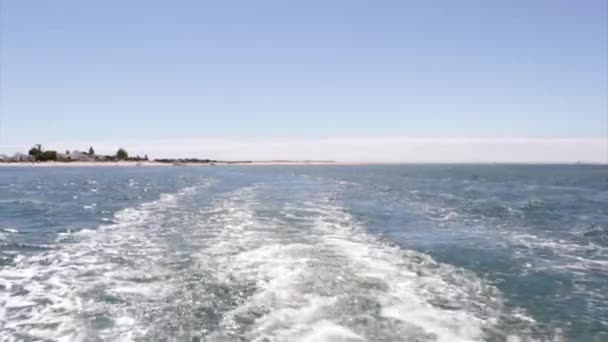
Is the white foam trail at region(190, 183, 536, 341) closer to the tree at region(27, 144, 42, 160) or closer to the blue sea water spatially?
the blue sea water

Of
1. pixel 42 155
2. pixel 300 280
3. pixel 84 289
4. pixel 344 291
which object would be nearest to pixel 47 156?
pixel 42 155

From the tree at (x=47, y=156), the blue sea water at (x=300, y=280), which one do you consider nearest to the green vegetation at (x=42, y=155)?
the tree at (x=47, y=156)

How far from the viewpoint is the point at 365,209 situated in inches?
1115

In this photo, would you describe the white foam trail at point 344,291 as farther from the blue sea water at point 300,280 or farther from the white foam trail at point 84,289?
the white foam trail at point 84,289

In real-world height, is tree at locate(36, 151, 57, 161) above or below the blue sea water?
above

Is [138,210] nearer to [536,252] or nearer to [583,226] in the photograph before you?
[536,252]

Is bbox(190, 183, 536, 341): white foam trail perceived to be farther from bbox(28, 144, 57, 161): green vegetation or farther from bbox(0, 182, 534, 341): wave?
bbox(28, 144, 57, 161): green vegetation

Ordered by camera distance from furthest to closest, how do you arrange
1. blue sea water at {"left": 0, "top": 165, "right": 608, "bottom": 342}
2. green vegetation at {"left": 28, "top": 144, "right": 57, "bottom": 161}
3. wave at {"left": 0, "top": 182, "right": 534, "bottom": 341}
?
→ green vegetation at {"left": 28, "top": 144, "right": 57, "bottom": 161}, blue sea water at {"left": 0, "top": 165, "right": 608, "bottom": 342}, wave at {"left": 0, "top": 182, "right": 534, "bottom": 341}

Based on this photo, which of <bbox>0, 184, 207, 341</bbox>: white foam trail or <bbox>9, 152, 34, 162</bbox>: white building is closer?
<bbox>0, 184, 207, 341</bbox>: white foam trail

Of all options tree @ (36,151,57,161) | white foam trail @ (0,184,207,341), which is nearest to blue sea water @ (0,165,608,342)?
white foam trail @ (0,184,207,341)

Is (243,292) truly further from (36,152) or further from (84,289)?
(36,152)

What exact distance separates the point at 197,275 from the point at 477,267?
25.7ft

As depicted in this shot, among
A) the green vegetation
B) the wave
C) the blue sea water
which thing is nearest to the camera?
the wave

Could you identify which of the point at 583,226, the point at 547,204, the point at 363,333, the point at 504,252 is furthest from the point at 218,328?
the point at 547,204
